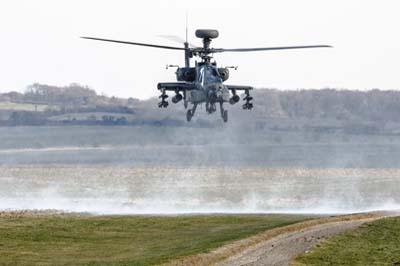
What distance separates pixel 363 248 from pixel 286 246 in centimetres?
343

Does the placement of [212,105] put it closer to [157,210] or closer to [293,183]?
[157,210]

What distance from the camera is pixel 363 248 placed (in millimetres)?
55812

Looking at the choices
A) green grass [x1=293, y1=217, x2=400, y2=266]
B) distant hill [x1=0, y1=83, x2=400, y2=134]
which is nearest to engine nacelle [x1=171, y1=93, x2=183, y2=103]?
green grass [x1=293, y1=217, x2=400, y2=266]

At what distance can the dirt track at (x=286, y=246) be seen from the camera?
2037 inches

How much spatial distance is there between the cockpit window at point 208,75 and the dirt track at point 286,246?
31.6ft

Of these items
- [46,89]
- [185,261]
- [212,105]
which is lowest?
[185,261]

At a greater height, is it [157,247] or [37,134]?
[37,134]

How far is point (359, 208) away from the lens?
3297 inches

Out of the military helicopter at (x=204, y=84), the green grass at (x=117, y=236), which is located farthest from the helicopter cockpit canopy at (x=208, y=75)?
the green grass at (x=117, y=236)

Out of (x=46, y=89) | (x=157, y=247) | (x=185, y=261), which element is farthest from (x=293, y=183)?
(x=46, y=89)

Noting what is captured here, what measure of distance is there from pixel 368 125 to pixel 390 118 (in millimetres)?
4125

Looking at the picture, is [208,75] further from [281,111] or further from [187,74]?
[281,111]


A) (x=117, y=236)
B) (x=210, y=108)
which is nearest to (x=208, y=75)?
(x=210, y=108)

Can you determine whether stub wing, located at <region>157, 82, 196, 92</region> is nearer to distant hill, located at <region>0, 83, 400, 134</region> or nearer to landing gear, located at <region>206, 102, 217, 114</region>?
landing gear, located at <region>206, 102, 217, 114</region>
